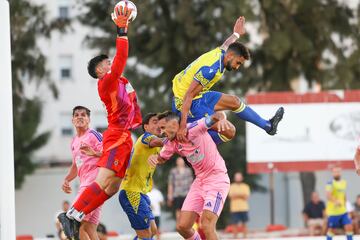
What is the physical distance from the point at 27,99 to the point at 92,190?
1132 inches

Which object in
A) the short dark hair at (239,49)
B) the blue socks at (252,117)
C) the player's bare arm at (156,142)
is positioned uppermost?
the short dark hair at (239,49)

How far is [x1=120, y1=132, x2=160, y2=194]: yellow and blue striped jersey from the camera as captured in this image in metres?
16.2

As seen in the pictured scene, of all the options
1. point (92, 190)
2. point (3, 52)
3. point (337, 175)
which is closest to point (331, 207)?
point (337, 175)

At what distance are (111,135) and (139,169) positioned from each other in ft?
3.09

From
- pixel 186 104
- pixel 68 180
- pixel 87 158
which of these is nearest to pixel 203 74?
pixel 186 104

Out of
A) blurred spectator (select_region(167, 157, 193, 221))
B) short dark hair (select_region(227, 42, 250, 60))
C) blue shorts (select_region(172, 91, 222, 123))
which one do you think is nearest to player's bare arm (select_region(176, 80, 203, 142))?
blue shorts (select_region(172, 91, 222, 123))

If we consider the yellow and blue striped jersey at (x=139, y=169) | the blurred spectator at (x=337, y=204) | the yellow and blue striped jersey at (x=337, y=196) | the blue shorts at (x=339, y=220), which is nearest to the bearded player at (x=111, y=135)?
the yellow and blue striped jersey at (x=139, y=169)

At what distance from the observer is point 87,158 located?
53.3 ft

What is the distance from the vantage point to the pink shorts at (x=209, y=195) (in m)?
14.8

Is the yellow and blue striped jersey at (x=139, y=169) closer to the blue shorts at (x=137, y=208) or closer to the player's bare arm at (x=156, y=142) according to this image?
the blue shorts at (x=137, y=208)

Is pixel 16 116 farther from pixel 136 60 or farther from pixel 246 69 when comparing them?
pixel 246 69

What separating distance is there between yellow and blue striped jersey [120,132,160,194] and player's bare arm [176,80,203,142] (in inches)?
56.7

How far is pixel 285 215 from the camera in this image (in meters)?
52.3

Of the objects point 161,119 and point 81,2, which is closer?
point 161,119
